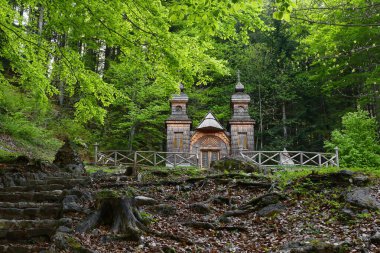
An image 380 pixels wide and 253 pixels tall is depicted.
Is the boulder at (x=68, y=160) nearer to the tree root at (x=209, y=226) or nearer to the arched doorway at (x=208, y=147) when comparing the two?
the tree root at (x=209, y=226)

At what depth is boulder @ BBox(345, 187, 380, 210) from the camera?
24.6ft

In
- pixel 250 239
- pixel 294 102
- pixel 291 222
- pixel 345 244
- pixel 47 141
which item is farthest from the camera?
pixel 294 102

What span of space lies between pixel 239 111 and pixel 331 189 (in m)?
19.4

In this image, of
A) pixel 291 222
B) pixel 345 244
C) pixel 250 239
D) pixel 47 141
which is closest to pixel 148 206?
pixel 250 239

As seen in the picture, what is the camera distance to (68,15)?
9047mm

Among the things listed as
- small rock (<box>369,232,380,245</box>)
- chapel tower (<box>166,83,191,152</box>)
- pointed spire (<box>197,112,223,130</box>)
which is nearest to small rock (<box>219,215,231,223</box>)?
small rock (<box>369,232,380,245</box>)

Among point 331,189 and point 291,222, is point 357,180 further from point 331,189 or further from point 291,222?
point 291,222

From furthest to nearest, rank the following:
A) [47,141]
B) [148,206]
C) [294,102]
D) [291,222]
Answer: [294,102] < [47,141] < [148,206] < [291,222]

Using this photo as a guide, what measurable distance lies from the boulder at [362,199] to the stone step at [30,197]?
21.3 feet

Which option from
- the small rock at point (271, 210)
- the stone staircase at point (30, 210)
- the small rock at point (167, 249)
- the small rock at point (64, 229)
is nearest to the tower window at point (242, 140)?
the stone staircase at point (30, 210)

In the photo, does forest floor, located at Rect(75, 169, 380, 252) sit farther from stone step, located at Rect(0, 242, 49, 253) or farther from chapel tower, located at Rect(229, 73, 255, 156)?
chapel tower, located at Rect(229, 73, 255, 156)

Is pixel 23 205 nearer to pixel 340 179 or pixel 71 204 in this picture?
pixel 71 204

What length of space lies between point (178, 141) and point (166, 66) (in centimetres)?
1776

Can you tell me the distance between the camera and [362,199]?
776 cm
